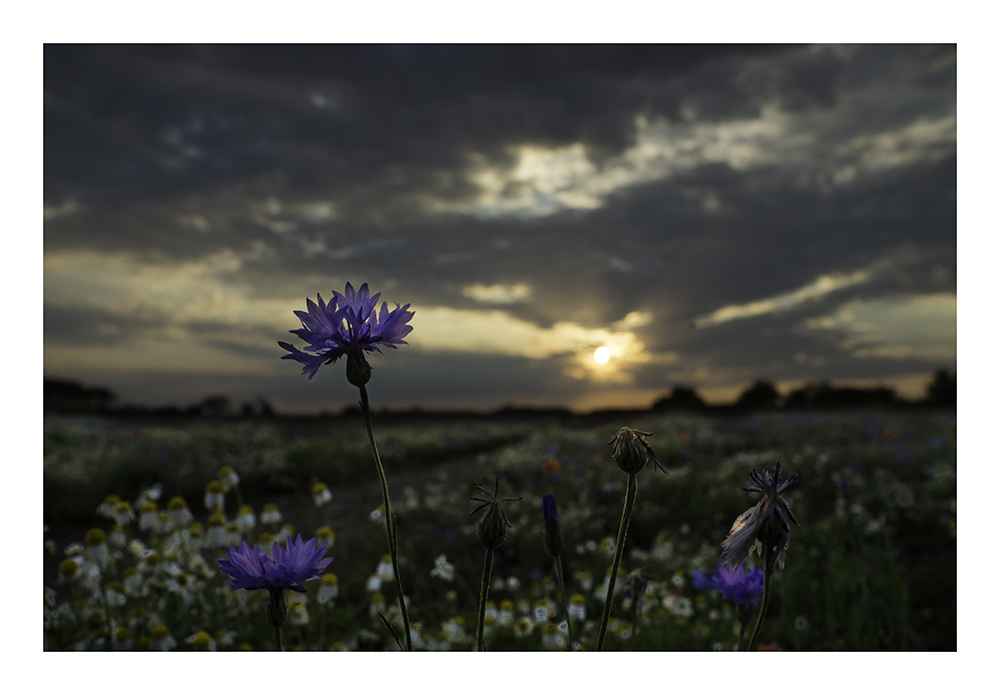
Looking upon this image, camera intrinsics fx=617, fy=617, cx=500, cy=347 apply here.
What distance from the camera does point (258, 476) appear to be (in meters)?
6.39

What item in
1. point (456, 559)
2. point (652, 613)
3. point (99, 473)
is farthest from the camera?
point (99, 473)

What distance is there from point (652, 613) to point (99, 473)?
5.16m

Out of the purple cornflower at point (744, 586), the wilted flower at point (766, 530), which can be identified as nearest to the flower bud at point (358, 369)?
the wilted flower at point (766, 530)

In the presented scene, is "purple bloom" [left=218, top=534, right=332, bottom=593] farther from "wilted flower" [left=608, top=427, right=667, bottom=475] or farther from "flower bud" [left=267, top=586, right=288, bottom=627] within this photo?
"wilted flower" [left=608, top=427, right=667, bottom=475]

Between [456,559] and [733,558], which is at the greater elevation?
[733,558]

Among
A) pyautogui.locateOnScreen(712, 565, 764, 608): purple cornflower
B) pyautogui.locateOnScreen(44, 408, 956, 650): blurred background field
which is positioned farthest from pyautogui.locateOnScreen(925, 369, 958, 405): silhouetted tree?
pyautogui.locateOnScreen(712, 565, 764, 608): purple cornflower

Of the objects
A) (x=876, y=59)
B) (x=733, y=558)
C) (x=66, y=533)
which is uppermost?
(x=876, y=59)

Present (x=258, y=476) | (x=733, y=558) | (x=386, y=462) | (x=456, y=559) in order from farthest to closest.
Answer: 1. (x=386, y=462)
2. (x=258, y=476)
3. (x=456, y=559)
4. (x=733, y=558)

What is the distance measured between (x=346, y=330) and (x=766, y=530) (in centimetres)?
65

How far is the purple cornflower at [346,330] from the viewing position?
896 mm

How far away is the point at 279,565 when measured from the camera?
0.98m

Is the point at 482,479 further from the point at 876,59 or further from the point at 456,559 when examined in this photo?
the point at 876,59

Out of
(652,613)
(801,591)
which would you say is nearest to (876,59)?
(801,591)

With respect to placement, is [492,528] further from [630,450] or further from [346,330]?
[346,330]
